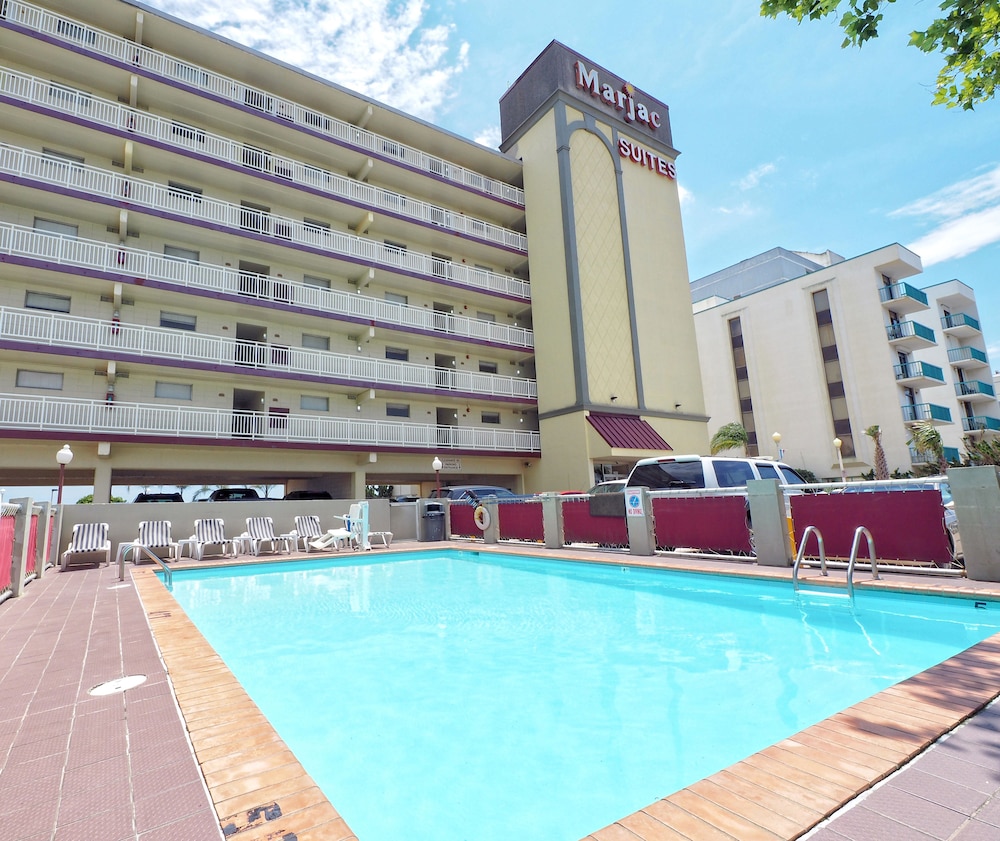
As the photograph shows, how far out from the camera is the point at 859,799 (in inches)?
86.4

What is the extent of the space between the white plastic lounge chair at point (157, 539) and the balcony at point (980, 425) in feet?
177

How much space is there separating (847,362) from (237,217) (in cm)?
3851

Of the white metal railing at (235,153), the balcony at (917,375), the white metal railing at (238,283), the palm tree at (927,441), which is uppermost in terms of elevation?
the white metal railing at (235,153)

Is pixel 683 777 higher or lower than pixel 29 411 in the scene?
lower

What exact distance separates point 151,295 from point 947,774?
22325mm

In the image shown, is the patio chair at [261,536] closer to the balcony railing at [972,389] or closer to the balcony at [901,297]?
the balcony at [901,297]

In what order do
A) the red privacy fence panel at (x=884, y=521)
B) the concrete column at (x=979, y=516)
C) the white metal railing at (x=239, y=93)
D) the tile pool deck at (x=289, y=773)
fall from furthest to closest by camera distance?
1. the white metal railing at (x=239, y=93)
2. the red privacy fence panel at (x=884, y=521)
3. the concrete column at (x=979, y=516)
4. the tile pool deck at (x=289, y=773)

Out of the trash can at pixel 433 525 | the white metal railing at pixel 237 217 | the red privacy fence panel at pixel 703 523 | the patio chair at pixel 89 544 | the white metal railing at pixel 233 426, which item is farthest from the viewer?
the trash can at pixel 433 525

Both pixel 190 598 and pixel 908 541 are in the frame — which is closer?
pixel 908 541

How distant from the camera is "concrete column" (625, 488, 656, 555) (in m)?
11.3

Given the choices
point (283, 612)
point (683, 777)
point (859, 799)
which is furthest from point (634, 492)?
point (859, 799)

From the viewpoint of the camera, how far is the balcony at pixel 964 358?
43.2 m

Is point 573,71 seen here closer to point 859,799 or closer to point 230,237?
point 230,237

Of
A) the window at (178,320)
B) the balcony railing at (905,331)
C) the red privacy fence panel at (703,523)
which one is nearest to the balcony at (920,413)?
the balcony railing at (905,331)
